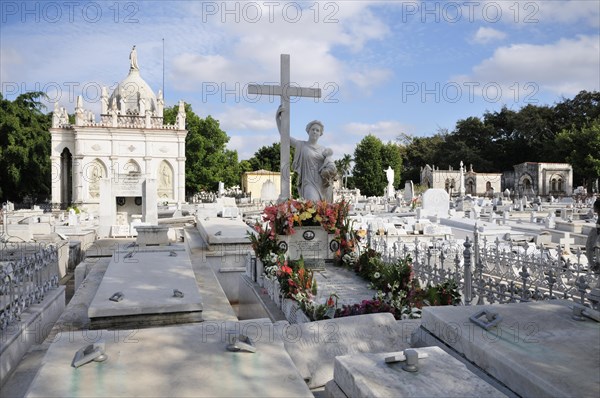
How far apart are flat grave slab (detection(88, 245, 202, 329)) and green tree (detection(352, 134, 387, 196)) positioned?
2066 inches

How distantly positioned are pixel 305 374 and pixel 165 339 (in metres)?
1.09

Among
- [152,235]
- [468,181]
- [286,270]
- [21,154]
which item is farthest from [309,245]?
[468,181]

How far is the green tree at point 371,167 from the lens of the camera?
191 ft

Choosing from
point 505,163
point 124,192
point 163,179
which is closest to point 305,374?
point 124,192

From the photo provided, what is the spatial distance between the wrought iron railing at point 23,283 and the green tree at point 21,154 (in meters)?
36.4

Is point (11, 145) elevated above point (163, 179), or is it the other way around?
point (11, 145)

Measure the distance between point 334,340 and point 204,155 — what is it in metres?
45.0

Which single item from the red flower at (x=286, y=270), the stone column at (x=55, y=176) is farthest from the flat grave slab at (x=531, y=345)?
the stone column at (x=55, y=176)

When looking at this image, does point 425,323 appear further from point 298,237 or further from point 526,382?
point 298,237

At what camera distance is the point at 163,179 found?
1480 inches

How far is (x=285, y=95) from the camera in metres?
9.53

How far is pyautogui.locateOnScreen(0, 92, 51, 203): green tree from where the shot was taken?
122ft

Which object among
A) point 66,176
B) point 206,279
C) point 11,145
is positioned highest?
point 11,145

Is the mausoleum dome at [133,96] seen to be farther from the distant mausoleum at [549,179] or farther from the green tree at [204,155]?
the distant mausoleum at [549,179]
